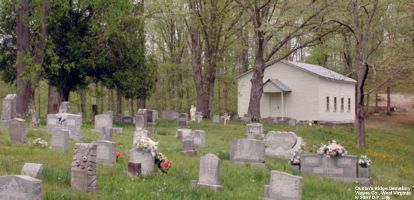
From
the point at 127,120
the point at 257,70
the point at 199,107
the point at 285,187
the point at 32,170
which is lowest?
the point at 285,187

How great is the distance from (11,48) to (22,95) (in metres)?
3.88

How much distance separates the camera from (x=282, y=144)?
1745 centimetres

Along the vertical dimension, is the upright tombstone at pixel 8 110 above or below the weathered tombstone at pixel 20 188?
above

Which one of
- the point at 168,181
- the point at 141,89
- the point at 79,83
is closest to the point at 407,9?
the point at 141,89

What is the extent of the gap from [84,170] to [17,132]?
692 centimetres

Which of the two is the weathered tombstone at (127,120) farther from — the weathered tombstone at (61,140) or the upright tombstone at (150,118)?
the weathered tombstone at (61,140)

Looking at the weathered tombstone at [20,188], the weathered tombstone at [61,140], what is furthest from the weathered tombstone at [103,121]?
the weathered tombstone at [20,188]

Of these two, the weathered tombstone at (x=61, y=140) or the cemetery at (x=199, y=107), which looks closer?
the cemetery at (x=199, y=107)

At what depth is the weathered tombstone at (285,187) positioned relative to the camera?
376 inches

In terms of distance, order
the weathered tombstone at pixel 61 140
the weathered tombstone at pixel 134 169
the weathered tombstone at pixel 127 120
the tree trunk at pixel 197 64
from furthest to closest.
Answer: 1. the tree trunk at pixel 197 64
2. the weathered tombstone at pixel 127 120
3. the weathered tombstone at pixel 61 140
4. the weathered tombstone at pixel 134 169

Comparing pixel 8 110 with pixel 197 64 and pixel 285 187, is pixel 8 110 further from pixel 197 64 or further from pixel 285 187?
pixel 197 64

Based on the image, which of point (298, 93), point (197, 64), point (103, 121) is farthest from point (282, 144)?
point (298, 93)

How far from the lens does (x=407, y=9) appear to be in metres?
Answer: 26.5

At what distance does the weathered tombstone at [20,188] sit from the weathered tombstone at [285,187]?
4.46 metres
